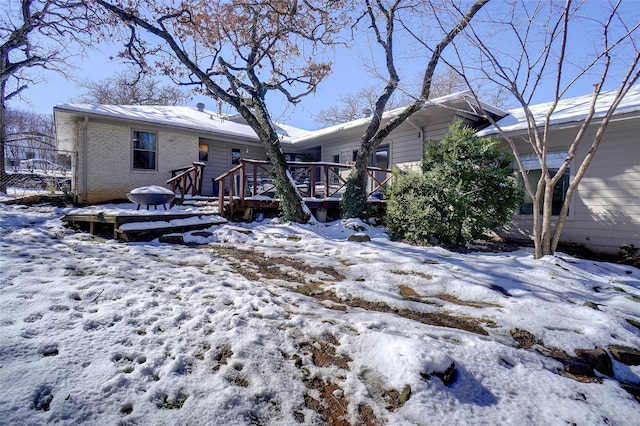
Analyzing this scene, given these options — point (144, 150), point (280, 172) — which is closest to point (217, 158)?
point (144, 150)

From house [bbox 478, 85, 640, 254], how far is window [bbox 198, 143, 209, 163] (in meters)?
10.0

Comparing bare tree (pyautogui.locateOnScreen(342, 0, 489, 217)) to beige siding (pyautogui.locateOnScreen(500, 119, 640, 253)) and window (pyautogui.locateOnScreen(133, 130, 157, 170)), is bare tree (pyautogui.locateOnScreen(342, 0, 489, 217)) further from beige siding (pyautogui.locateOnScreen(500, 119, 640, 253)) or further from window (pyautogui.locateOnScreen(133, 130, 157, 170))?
window (pyautogui.locateOnScreen(133, 130, 157, 170))

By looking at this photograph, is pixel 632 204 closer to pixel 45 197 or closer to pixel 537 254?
pixel 537 254

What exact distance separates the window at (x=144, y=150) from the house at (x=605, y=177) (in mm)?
10445

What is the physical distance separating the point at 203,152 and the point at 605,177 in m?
11.8

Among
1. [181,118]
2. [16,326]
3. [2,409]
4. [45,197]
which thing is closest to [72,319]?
[16,326]

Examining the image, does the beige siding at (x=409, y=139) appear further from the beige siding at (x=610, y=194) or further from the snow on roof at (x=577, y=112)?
the beige siding at (x=610, y=194)

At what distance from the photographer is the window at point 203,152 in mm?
11770

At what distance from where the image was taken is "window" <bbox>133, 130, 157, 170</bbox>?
1006cm

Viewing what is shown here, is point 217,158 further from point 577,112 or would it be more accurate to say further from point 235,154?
point 577,112

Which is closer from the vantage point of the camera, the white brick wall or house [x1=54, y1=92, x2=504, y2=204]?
house [x1=54, y1=92, x2=504, y2=204]

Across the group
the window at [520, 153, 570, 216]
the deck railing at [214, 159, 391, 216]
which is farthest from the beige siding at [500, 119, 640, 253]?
the deck railing at [214, 159, 391, 216]

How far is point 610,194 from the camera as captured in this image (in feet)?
18.7

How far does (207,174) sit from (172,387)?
36.7 feet
